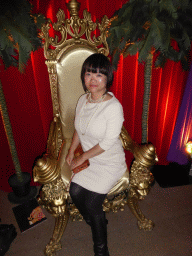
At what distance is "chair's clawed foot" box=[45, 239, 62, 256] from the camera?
1.61 metres

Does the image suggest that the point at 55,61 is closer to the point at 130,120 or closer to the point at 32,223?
the point at 130,120

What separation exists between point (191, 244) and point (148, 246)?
371 mm

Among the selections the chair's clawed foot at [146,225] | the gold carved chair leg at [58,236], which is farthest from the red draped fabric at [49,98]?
the chair's clawed foot at [146,225]

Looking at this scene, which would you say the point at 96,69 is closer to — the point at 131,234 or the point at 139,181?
the point at 139,181

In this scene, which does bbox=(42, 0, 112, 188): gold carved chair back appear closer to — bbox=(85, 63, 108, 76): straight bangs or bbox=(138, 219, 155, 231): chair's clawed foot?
bbox=(85, 63, 108, 76): straight bangs

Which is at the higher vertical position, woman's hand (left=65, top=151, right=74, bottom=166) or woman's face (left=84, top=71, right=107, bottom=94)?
woman's face (left=84, top=71, right=107, bottom=94)

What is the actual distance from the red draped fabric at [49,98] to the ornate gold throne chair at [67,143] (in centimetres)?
23

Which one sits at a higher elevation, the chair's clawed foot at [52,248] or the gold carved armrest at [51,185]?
the gold carved armrest at [51,185]

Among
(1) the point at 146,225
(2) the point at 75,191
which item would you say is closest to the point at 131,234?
(1) the point at 146,225

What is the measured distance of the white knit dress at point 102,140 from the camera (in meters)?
1.40

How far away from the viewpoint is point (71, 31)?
162cm

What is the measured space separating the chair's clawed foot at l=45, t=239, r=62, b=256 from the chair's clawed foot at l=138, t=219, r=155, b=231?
0.75 metres

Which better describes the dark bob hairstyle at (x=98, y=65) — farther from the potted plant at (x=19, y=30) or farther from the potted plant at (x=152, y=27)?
the potted plant at (x=19, y=30)

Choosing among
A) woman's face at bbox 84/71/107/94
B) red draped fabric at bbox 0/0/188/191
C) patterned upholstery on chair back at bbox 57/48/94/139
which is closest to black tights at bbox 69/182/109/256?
patterned upholstery on chair back at bbox 57/48/94/139
